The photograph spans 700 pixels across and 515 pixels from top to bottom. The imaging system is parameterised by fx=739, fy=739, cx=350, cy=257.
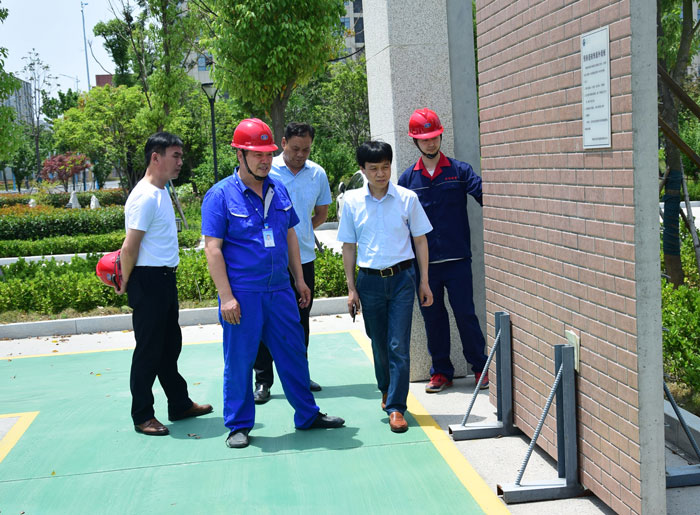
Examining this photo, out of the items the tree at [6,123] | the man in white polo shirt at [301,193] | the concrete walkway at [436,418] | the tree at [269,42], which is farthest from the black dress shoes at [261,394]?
the tree at [6,123]

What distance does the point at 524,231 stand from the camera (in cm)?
482

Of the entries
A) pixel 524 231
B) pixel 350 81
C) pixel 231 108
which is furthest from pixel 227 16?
pixel 231 108

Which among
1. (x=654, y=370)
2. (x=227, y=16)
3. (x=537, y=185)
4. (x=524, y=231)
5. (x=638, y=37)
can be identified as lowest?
(x=654, y=370)

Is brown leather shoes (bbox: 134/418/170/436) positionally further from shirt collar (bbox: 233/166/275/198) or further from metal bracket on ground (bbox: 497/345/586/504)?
metal bracket on ground (bbox: 497/345/586/504)

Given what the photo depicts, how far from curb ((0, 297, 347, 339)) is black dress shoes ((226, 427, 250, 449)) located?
429 cm

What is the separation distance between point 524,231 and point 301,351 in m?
1.78

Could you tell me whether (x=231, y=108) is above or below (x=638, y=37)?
above

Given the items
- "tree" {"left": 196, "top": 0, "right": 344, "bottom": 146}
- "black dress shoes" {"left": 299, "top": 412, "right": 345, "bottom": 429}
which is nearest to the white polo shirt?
"black dress shoes" {"left": 299, "top": 412, "right": 345, "bottom": 429}

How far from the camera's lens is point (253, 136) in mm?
5023

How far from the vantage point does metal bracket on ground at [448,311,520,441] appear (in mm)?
5148

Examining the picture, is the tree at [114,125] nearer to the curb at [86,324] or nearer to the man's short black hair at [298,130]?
the curb at [86,324]

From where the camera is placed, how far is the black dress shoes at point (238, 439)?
5156 millimetres

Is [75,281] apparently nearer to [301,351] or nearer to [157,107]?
[301,351]

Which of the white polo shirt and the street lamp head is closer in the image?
the white polo shirt
